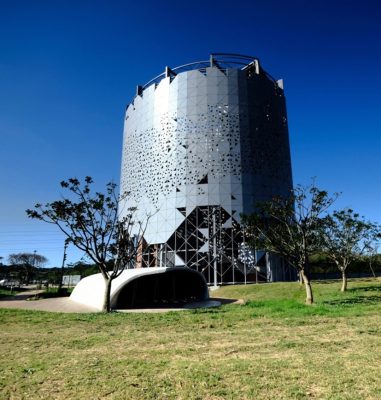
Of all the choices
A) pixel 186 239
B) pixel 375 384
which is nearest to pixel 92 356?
pixel 375 384

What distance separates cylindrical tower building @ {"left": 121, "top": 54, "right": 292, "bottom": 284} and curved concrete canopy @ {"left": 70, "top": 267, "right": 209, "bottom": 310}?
14970 mm

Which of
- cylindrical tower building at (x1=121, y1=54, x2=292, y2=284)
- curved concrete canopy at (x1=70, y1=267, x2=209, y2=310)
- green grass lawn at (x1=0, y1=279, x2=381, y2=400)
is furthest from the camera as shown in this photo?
cylindrical tower building at (x1=121, y1=54, x2=292, y2=284)

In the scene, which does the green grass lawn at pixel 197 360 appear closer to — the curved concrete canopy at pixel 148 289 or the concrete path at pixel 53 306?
the concrete path at pixel 53 306

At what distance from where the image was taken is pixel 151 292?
80.0 ft

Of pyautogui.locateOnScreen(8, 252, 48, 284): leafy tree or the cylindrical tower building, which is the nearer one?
the cylindrical tower building

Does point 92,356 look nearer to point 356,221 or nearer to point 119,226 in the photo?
point 119,226

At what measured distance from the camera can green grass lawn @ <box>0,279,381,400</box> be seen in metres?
5.24

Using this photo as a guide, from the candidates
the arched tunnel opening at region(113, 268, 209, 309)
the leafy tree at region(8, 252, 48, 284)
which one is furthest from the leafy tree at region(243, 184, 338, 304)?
the leafy tree at region(8, 252, 48, 284)

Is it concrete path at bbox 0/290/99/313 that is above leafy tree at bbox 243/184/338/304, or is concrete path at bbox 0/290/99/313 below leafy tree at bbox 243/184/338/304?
below

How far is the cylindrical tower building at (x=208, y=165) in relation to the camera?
4378cm

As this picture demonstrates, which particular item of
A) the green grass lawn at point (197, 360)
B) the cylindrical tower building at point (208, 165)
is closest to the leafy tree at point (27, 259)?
the cylindrical tower building at point (208, 165)

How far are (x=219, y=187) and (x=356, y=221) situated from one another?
19.8 m

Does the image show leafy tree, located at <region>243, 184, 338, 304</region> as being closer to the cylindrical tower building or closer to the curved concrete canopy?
the curved concrete canopy

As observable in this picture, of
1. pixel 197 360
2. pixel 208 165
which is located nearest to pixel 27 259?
pixel 208 165
